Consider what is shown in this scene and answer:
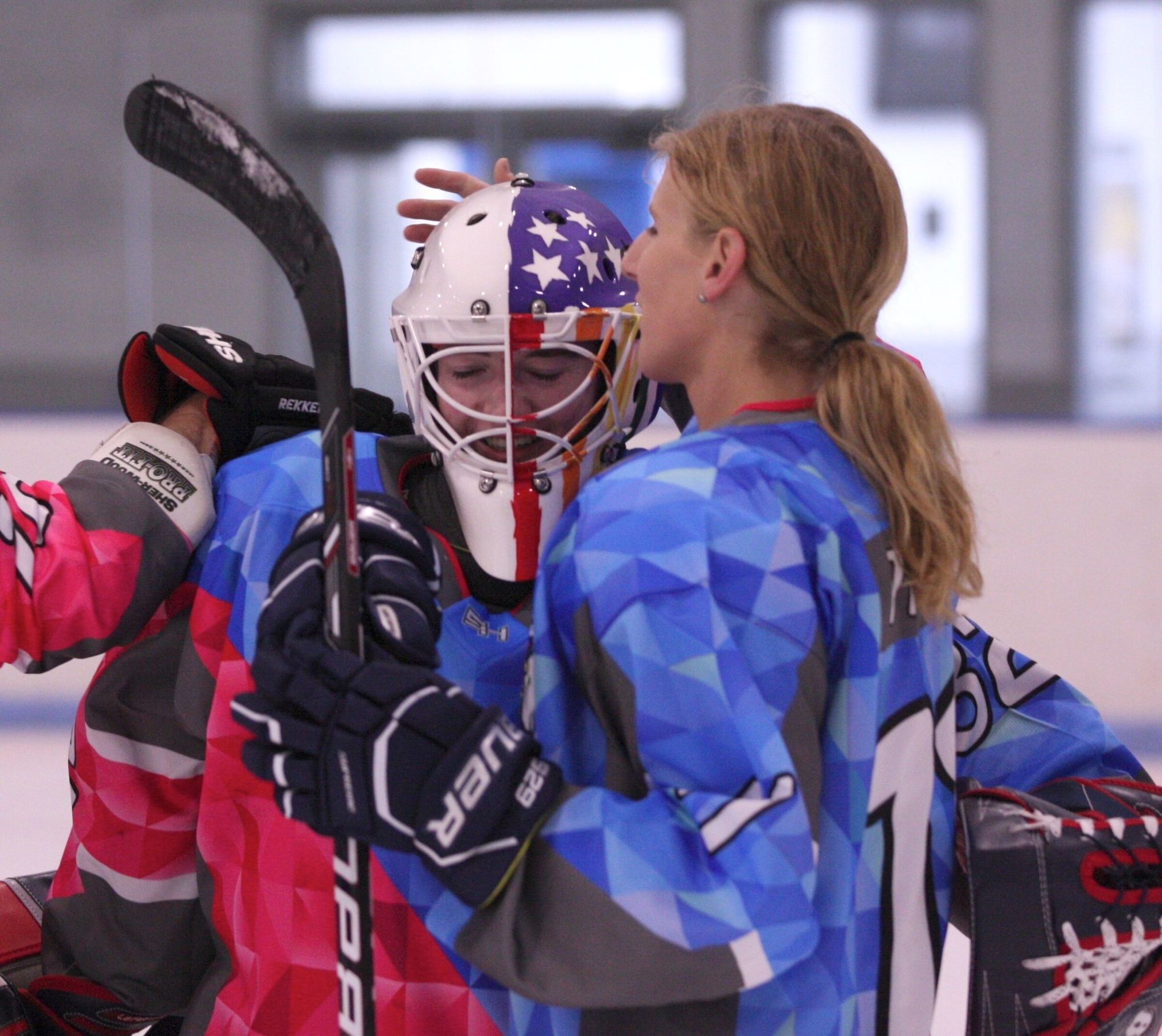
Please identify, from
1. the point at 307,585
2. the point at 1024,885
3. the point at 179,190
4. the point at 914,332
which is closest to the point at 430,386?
the point at 307,585

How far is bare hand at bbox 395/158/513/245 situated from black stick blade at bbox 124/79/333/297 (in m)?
0.54

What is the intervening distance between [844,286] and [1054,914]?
1.75ft

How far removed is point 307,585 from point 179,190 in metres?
3.67

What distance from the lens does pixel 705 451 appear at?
107 centimetres

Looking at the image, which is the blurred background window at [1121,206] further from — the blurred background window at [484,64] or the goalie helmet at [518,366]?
the goalie helmet at [518,366]

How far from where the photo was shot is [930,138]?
13.6ft

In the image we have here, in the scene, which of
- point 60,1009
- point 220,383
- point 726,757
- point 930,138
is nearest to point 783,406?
point 726,757

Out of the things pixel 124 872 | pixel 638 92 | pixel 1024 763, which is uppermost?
pixel 638 92

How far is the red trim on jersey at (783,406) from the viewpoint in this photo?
1.13 meters

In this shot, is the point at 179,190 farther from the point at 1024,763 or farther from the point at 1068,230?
the point at 1024,763

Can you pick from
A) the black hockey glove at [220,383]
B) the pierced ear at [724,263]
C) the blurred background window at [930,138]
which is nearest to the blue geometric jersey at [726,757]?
the pierced ear at [724,263]

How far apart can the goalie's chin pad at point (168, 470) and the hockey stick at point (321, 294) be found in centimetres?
32

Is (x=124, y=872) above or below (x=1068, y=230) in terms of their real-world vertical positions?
below

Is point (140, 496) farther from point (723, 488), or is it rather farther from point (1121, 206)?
point (1121, 206)
